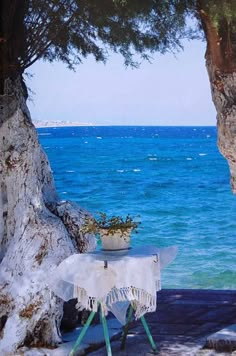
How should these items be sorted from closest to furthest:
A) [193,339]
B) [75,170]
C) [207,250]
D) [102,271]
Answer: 1. [102,271]
2. [193,339]
3. [207,250]
4. [75,170]

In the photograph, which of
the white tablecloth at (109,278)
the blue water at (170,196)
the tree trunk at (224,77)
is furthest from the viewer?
the blue water at (170,196)

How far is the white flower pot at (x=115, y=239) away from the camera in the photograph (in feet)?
16.9

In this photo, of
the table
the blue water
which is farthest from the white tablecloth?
the blue water

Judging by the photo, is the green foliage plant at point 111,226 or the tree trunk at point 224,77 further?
the tree trunk at point 224,77

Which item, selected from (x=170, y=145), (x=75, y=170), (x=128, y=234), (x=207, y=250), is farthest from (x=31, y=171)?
(x=170, y=145)

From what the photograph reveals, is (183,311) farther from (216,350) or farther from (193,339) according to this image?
(216,350)

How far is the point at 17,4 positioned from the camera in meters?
5.69

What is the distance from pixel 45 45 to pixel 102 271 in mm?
2029

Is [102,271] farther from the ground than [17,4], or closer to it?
closer to it

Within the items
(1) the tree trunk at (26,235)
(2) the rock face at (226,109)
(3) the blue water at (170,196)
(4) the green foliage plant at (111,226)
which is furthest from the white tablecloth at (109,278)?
(3) the blue water at (170,196)

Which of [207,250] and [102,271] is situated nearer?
[102,271]

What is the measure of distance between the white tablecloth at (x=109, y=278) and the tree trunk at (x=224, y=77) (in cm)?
91

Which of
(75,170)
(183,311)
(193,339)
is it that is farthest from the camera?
(75,170)

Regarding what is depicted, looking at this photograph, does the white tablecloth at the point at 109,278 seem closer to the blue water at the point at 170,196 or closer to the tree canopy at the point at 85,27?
the tree canopy at the point at 85,27
